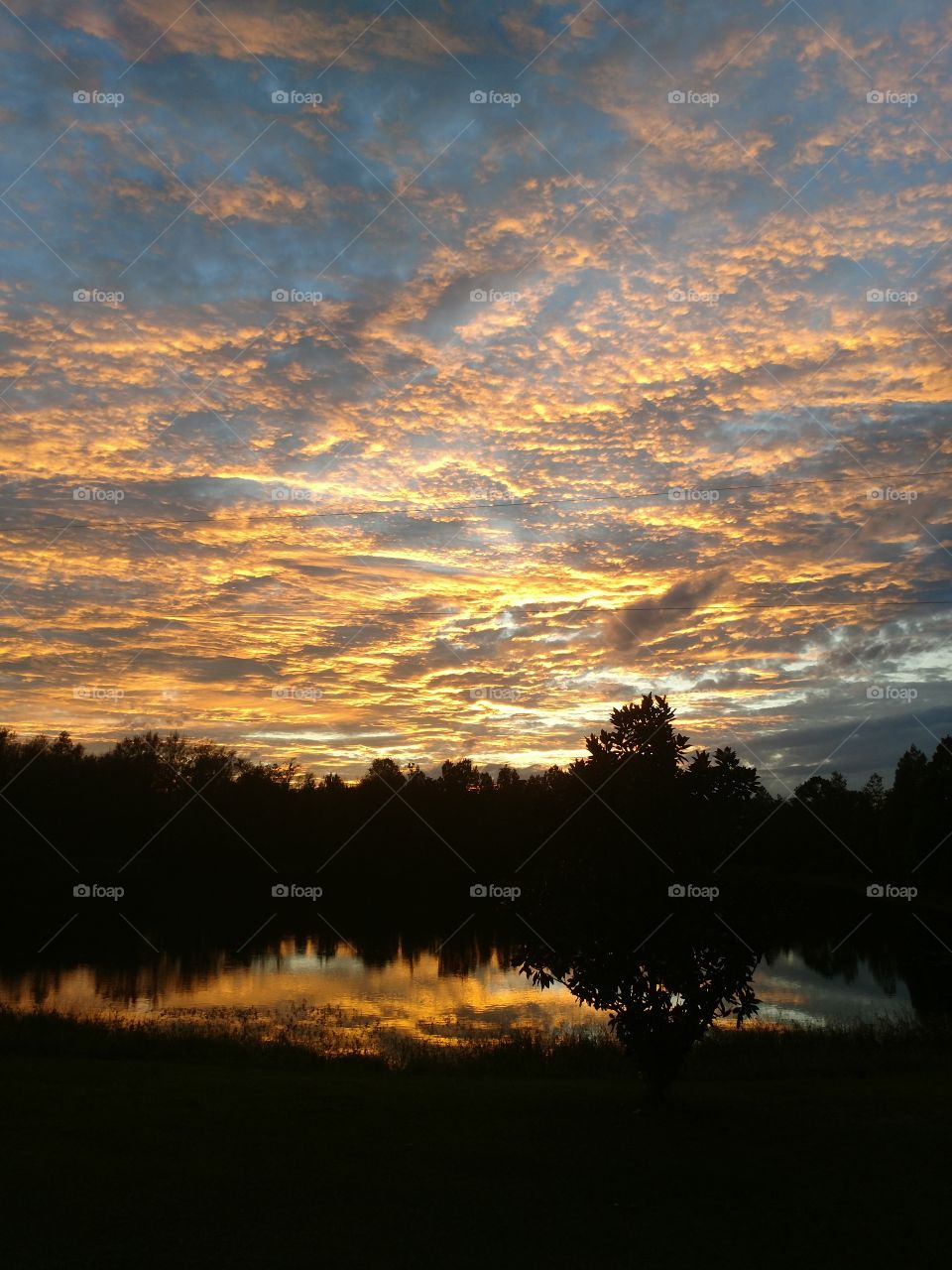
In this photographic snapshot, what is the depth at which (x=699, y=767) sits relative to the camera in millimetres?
13656

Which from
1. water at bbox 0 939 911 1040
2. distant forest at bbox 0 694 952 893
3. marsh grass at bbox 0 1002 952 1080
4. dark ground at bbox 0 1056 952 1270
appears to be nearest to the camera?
dark ground at bbox 0 1056 952 1270

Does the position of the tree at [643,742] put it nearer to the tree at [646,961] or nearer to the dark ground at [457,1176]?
the tree at [646,961]

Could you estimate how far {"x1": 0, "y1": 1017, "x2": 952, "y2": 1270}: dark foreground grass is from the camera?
8.21 m

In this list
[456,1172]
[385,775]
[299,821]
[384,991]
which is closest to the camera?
[456,1172]

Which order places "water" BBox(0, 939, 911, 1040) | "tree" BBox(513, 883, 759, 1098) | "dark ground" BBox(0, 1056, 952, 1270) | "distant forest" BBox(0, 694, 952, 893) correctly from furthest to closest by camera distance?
"distant forest" BBox(0, 694, 952, 893)
"water" BBox(0, 939, 911, 1040)
"tree" BBox(513, 883, 759, 1098)
"dark ground" BBox(0, 1056, 952, 1270)

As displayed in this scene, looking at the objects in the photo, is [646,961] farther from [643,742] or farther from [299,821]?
[299,821]

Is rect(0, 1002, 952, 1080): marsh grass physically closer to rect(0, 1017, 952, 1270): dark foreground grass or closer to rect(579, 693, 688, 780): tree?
rect(0, 1017, 952, 1270): dark foreground grass

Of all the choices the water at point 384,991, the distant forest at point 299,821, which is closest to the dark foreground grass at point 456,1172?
the water at point 384,991

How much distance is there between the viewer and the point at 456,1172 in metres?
10.2

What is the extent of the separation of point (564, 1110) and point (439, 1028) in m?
13.9

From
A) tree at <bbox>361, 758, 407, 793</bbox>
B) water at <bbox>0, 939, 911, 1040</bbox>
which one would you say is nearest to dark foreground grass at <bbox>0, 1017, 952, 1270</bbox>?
water at <bbox>0, 939, 911, 1040</bbox>

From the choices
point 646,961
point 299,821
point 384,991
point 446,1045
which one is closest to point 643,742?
point 646,961

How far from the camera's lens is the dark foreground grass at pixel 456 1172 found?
8.21 metres

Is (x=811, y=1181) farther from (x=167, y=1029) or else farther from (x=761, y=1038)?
(x=167, y=1029)
